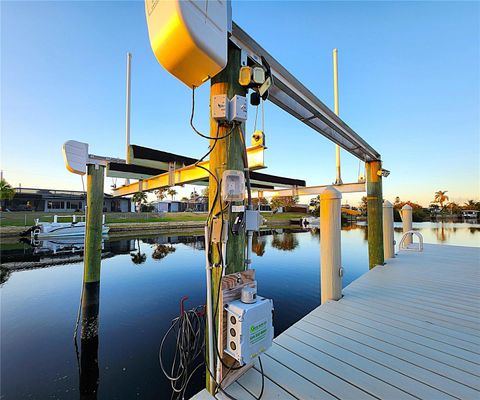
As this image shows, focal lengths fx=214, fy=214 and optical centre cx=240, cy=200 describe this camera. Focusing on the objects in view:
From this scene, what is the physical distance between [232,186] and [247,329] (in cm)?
109

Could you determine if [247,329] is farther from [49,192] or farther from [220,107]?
[49,192]

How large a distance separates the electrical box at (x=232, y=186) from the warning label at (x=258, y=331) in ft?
3.27

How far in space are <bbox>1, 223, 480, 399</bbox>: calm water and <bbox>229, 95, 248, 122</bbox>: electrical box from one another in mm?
3545

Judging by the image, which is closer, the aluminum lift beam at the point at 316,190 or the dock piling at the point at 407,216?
the aluminum lift beam at the point at 316,190

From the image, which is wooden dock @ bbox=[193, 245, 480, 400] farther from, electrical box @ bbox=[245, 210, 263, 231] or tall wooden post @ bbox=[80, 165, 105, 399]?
tall wooden post @ bbox=[80, 165, 105, 399]

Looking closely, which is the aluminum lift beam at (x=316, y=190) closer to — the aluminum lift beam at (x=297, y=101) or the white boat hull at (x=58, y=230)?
the aluminum lift beam at (x=297, y=101)

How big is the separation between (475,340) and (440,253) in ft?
19.8

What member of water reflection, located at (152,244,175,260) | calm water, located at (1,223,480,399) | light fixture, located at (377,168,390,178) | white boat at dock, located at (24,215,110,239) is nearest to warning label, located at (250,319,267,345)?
calm water, located at (1,223,480,399)

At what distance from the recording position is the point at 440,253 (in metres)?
6.86

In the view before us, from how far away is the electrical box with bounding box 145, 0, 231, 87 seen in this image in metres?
1.24

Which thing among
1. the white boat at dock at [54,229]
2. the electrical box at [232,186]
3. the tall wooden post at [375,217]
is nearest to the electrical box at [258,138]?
the electrical box at [232,186]

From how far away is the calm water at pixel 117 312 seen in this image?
305cm

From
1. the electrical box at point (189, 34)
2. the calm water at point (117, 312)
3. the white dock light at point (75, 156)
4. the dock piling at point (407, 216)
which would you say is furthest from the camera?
the dock piling at point (407, 216)

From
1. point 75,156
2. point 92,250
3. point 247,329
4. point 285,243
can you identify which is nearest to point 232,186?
point 247,329
